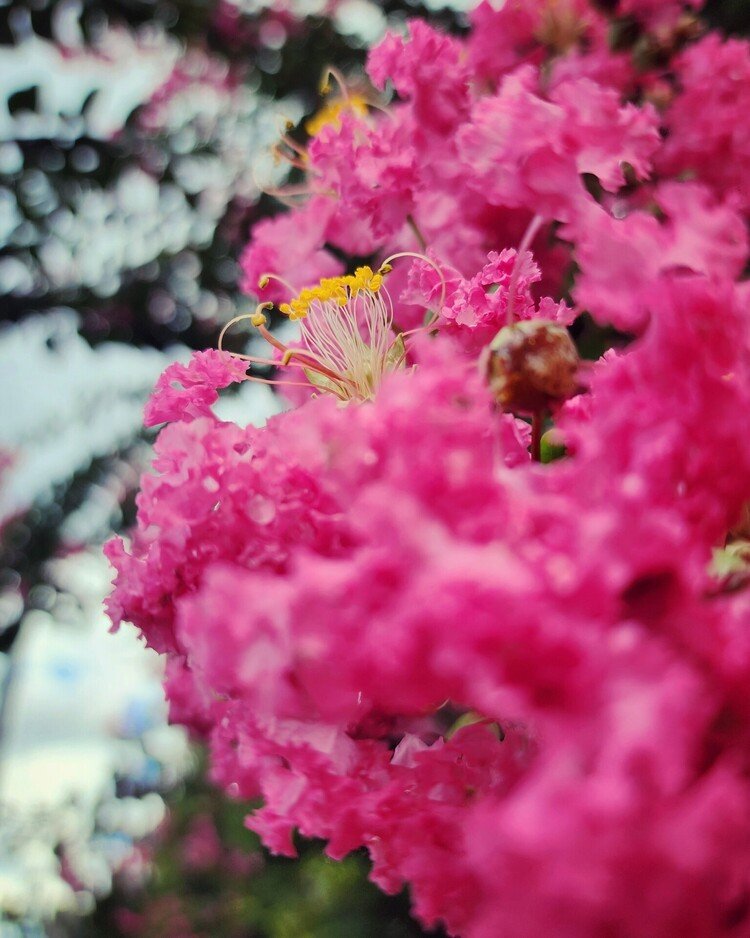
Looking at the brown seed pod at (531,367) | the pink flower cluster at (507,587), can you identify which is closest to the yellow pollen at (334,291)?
the pink flower cluster at (507,587)

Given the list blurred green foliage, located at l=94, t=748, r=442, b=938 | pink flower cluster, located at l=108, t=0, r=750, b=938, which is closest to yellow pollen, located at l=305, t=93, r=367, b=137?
pink flower cluster, located at l=108, t=0, r=750, b=938

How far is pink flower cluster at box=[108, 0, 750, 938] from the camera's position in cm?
28

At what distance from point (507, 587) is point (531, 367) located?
0.17 m

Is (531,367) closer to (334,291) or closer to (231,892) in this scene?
(334,291)

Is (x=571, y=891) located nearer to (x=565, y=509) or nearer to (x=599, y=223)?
(x=565, y=509)

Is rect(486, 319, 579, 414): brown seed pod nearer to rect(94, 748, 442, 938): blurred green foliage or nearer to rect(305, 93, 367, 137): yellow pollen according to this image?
rect(305, 93, 367, 137): yellow pollen

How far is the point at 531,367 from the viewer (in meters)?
0.43

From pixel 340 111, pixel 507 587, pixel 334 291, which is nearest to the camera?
pixel 507 587

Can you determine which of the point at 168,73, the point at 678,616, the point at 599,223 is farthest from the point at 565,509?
the point at 168,73

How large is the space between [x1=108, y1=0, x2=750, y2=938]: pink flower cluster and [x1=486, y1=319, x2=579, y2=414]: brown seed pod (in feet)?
0.05

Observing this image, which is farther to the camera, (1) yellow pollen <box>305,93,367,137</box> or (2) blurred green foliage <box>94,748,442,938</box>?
(2) blurred green foliage <box>94,748,442,938</box>

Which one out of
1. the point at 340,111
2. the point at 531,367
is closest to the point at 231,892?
the point at 340,111

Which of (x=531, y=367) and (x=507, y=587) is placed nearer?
(x=507, y=587)

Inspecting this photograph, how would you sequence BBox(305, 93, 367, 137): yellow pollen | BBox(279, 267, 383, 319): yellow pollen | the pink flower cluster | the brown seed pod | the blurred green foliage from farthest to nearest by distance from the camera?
the blurred green foliage → BBox(305, 93, 367, 137): yellow pollen → BBox(279, 267, 383, 319): yellow pollen → the brown seed pod → the pink flower cluster
